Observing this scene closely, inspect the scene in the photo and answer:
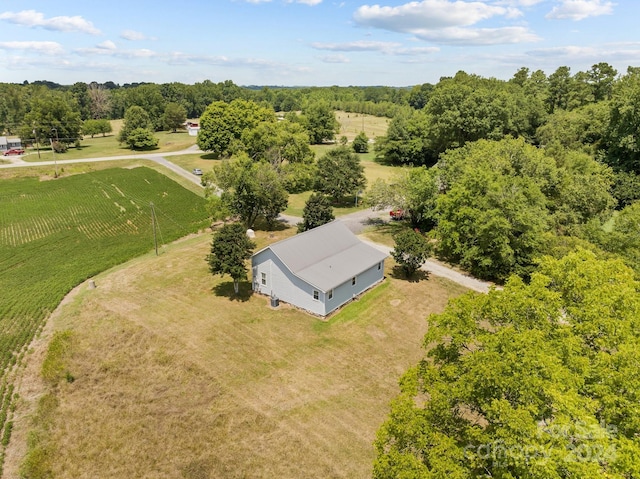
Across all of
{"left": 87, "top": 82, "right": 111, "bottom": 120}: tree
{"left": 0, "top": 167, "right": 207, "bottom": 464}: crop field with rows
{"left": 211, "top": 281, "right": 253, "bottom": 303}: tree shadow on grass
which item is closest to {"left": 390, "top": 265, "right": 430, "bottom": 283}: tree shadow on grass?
{"left": 211, "top": 281, "right": 253, "bottom": 303}: tree shadow on grass

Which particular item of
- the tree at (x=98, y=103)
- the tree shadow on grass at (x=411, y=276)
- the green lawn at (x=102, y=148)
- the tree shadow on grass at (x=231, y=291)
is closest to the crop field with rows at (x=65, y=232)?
the tree shadow on grass at (x=231, y=291)

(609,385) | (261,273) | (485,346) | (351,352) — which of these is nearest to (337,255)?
(261,273)

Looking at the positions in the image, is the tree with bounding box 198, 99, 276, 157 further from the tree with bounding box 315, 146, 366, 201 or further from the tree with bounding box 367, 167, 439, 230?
the tree with bounding box 367, 167, 439, 230

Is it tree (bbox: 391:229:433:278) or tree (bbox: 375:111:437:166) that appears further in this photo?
tree (bbox: 375:111:437:166)

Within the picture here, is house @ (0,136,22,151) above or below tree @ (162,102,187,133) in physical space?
below

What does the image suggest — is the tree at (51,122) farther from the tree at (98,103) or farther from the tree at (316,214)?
the tree at (316,214)
